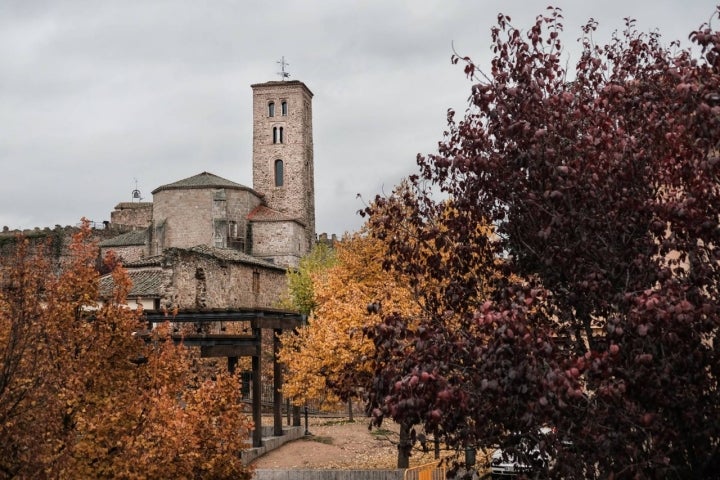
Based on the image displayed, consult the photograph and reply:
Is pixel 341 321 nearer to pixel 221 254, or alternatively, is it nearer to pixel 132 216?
pixel 221 254

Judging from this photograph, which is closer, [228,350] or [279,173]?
[228,350]

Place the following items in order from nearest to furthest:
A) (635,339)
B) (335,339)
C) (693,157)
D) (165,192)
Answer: (635,339), (693,157), (335,339), (165,192)

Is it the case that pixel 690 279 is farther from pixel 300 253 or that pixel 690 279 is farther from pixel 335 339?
pixel 300 253

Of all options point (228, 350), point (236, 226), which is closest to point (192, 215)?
point (236, 226)

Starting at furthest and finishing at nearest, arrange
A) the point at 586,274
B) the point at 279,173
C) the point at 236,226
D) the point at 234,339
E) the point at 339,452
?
the point at 279,173 < the point at 236,226 < the point at 339,452 < the point at 234,339 < the point at 586,274

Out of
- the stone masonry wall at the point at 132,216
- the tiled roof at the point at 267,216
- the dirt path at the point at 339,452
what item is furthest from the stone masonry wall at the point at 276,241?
the dirt path at the point at 339,452

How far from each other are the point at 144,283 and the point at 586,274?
3545cm

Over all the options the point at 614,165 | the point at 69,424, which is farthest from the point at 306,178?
the point at 614,165

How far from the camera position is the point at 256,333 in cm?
2312

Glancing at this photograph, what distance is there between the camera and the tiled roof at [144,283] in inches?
1512

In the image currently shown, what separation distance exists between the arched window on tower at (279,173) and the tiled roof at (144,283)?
30785 millimetres

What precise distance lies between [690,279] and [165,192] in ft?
198

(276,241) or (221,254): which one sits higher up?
(276,241)

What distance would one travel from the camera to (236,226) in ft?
211
